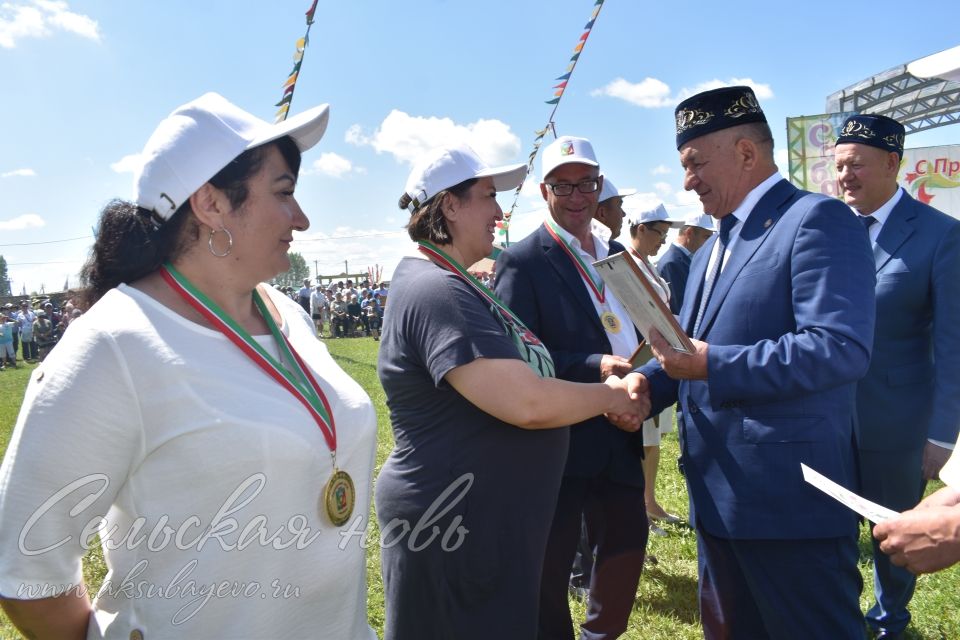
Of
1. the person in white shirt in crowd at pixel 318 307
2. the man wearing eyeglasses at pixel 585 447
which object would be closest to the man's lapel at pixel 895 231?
the man wearing eyeglasses at pixel 585 447

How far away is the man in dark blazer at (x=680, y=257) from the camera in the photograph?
20.2 feet

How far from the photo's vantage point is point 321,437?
1.79m

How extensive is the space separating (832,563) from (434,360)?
1480mm

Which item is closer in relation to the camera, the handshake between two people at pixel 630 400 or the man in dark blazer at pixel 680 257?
the handshake between two people at pixel 630 400

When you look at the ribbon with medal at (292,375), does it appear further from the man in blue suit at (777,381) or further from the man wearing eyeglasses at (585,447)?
the man wearing eyeglasses at (585,447)

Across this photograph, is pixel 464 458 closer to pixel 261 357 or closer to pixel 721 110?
pixel 261 357

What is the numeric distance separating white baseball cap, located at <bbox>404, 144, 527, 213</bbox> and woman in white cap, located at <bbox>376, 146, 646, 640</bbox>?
0.91 feet

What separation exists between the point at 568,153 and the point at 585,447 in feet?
5.46

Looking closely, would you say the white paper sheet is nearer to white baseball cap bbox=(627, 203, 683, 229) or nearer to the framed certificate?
the framed certificate

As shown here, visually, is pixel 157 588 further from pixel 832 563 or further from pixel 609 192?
pixel 609 192

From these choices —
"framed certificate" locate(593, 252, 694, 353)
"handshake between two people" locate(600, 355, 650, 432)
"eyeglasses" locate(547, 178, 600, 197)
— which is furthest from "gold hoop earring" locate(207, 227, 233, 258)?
"eyeglasses" locate(547, 178, 600, 197)

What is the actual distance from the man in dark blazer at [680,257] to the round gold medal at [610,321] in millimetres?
2304

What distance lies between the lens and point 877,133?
11.7 feet

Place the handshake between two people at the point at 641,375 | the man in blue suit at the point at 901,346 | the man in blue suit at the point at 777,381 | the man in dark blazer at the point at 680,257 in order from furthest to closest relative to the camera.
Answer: the man in dark blazer at the point at 680,257 → the man in blue suit at the point at 901,346 → the handshake between two people at the point at 641,375 → the man in blue suit at the point at 777,381
